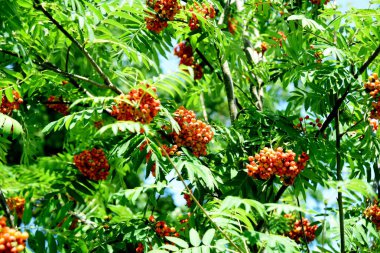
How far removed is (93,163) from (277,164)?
186 centimetres

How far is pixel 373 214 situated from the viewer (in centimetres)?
506

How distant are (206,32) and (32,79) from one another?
1602 millimetres

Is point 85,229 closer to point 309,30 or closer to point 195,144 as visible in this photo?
point 195,144

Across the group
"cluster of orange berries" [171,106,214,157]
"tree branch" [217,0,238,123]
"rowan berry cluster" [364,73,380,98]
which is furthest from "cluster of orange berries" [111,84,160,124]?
"tree branch" [217,0,238,123]

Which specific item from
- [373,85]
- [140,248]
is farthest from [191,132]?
[373,85]

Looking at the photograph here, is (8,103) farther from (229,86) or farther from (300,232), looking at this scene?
(300,232)

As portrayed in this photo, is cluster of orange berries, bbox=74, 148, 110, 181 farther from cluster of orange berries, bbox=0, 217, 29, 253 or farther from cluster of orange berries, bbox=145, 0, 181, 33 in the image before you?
cluster of orange berries, bbox=0, 217, 29, 253

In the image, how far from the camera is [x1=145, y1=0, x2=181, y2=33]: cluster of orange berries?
457 centimetres

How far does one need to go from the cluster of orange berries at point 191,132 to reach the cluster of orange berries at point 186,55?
66.4 inches

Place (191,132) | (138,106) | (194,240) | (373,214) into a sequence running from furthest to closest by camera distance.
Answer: (373,214) → (191,132) → (138,106) → (194,240)

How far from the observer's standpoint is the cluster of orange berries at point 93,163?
5.15m

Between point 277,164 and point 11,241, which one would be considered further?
point 277,164

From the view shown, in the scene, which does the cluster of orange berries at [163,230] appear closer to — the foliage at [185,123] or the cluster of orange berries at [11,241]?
the foliage at [185,123]

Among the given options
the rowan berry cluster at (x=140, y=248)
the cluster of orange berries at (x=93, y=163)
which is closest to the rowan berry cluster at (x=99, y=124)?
the cluster of orange berries at (x=93, y=163)
